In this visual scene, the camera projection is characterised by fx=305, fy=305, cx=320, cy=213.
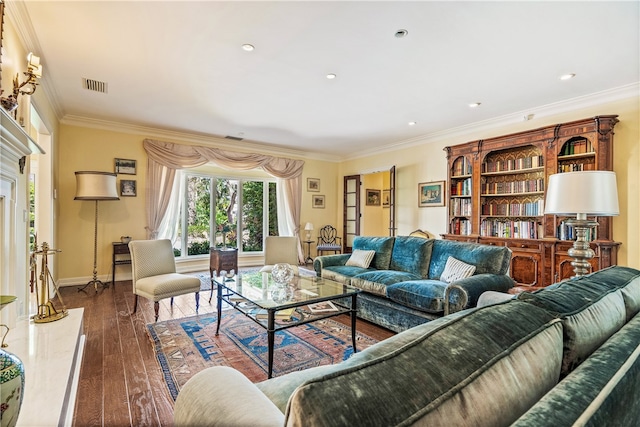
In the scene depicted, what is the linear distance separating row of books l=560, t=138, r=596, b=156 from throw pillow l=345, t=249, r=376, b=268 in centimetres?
286

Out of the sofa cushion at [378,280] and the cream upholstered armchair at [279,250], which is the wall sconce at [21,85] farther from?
the sofa cushion at [378,280]

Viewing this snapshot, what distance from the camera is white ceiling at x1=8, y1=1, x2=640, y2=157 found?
2307mm

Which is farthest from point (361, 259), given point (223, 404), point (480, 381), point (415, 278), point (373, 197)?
point (373, 197)

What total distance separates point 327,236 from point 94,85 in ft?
17.5

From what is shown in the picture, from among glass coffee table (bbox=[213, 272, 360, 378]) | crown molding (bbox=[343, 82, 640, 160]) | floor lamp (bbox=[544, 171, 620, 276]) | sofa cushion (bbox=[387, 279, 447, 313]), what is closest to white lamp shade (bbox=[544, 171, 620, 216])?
floor lamp (bbox=[544, 171, 620, 276])

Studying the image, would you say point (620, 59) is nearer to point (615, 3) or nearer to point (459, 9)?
point (615, 3)

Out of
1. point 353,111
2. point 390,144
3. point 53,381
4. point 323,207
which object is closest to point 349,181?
point 323,207

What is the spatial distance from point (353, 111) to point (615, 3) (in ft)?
9.20

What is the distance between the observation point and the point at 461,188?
5.17 meters

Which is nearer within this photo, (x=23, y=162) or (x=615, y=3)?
(x=615, y=3)

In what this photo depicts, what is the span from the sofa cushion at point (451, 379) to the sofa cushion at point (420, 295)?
1.95 metres

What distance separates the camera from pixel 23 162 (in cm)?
250

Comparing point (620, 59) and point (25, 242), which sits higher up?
point (620, 59)

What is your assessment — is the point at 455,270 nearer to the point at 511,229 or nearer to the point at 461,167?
the point at 511,229
